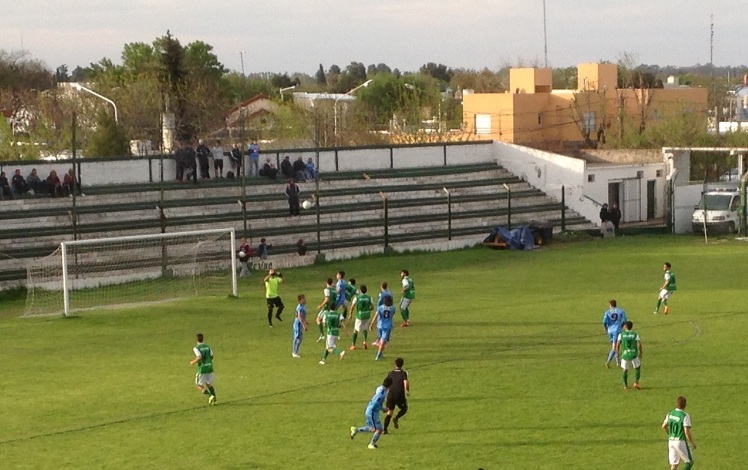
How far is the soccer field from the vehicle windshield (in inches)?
678

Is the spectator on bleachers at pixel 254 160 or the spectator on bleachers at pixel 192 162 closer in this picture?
the spectator on bleachers at pixel 192 162

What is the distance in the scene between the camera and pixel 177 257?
4406 centimetres

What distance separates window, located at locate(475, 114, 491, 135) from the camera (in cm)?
9125

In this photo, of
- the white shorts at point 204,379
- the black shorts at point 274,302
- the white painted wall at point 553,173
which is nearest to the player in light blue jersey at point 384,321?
the black shorts at point 274,302

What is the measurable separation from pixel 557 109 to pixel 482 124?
644 cm

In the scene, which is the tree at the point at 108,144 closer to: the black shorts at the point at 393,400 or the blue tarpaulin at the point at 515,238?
the blue tarpaulin at the point at 515,238

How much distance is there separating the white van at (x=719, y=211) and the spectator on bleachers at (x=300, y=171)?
20.2 metres

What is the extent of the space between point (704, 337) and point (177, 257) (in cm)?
2104

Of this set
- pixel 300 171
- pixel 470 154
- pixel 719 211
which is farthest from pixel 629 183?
pixel 300 171

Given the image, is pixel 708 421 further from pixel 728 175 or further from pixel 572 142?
pixel 572 142

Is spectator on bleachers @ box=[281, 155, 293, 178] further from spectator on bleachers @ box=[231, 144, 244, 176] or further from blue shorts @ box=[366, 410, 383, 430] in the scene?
blue shorts @ box=[366, 410, 383, 430]

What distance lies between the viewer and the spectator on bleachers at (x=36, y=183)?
156 ft

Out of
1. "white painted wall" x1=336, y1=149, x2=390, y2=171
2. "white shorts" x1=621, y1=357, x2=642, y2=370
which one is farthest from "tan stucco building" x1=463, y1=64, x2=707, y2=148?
"white shorts" x1=621, y1=357, x2=642, y2=370

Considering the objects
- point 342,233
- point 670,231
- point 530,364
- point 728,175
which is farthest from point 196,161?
point 728,175
